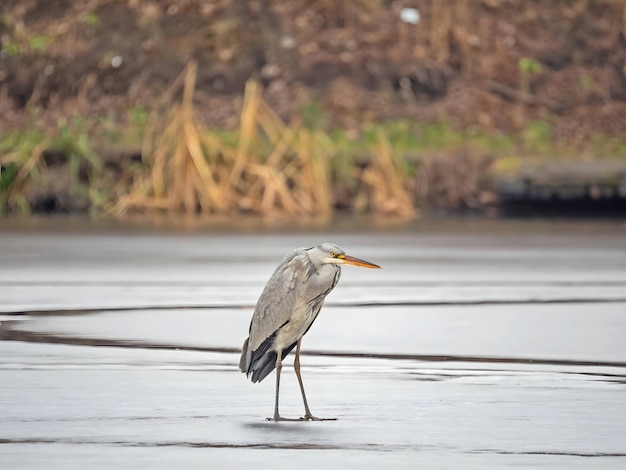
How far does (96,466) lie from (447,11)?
30211 millimetres

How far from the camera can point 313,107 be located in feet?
111

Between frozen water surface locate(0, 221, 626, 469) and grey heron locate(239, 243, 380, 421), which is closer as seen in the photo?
frozen water surface locate(0, 221, 626, 469)

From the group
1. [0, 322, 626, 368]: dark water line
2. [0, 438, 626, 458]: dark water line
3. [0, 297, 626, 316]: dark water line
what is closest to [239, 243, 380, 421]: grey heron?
[0, 438, 626, 458]: dark water line

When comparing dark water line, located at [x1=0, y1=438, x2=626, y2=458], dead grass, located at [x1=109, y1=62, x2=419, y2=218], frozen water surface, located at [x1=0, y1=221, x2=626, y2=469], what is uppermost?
dead grass, located at [x1=109, y1=62, x2=419, y2=218]

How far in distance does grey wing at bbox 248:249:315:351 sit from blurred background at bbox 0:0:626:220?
20.2 metres

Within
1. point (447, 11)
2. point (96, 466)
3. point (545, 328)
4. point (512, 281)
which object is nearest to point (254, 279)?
point (512, 281)

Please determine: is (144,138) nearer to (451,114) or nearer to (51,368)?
(451,114)

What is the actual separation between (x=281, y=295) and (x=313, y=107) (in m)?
25.4

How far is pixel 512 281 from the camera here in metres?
17.0

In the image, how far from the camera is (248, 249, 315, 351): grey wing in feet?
27.9

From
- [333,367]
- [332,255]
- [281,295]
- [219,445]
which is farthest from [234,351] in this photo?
[219,445]

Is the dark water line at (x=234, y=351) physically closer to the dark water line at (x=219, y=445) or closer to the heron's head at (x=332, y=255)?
the heron's head at (x=332, y=255)

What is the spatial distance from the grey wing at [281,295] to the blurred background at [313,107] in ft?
66.3

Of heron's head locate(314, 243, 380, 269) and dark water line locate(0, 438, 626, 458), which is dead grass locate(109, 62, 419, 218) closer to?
heron's head locate(314, 243, 380, 269)
